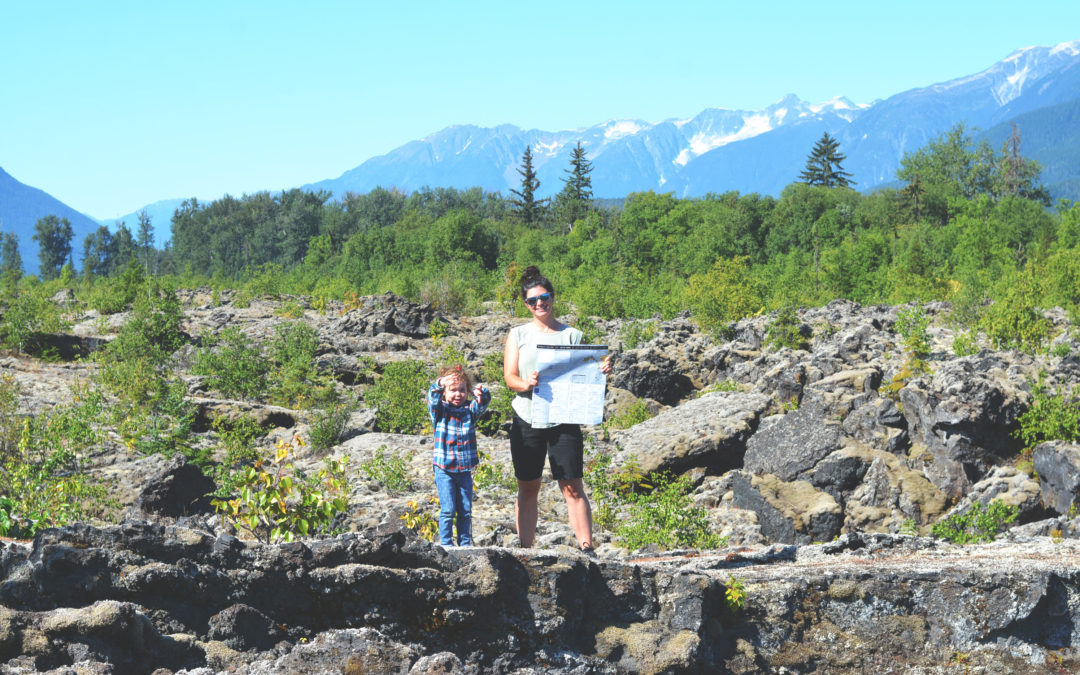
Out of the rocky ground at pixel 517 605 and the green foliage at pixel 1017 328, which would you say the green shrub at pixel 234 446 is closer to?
the rocky ground at pixel 517 605

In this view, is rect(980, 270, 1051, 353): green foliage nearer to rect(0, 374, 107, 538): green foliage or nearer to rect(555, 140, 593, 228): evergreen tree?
rect(0, 374, 107, 538): green foliage

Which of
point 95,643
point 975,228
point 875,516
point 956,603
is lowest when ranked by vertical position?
point 875,516

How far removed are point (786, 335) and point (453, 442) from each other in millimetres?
13601

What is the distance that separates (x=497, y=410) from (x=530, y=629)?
9.39 m

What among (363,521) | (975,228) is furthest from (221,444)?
(975,228)

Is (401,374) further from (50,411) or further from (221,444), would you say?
(50,411)

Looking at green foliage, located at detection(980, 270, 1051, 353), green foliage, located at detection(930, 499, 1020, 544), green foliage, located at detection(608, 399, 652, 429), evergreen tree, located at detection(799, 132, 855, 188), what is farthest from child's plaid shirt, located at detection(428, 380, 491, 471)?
evergreen tree, located at detection(799, 132, 855, 188)

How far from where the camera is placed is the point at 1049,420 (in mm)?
9359

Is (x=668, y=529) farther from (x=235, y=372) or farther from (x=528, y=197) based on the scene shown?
(x=528, y=197)

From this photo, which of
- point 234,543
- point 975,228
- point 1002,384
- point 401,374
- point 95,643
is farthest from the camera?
point 975,228

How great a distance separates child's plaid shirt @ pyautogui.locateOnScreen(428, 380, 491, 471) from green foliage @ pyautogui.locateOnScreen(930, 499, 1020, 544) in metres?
4.42

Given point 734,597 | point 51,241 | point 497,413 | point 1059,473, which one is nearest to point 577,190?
point 51,241

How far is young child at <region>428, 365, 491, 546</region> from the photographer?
5363 millimetres

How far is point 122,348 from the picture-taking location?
59.6ft
